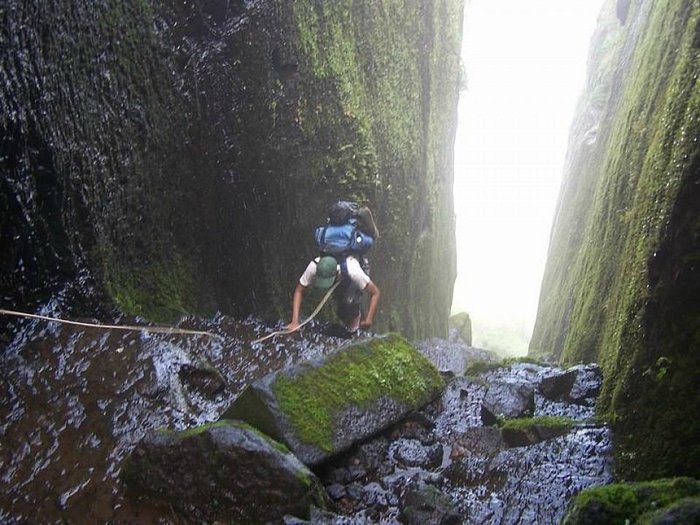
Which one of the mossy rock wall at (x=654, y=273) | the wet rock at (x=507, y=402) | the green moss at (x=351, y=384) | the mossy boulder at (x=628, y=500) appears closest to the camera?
the mossy boulder at (x=628, y=500)

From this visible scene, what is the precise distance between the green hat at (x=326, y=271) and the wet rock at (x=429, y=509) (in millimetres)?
3786

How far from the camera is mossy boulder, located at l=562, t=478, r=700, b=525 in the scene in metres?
2.62

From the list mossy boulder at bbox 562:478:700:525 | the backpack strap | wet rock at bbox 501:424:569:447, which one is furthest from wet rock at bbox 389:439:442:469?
the backpack strap

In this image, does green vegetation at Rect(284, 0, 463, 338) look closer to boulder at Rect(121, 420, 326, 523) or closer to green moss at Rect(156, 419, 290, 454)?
green moss at Rect(156, 419, 290, 454)

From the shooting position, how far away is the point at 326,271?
24.1ft

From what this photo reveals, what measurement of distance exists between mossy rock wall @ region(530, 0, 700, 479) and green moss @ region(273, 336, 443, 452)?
1809mm

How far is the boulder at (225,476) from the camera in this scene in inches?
141

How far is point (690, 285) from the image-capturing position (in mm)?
3463

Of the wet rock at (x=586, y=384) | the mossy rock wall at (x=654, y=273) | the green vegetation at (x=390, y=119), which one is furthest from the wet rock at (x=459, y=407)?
the green vegetation at (x=390, y=119)

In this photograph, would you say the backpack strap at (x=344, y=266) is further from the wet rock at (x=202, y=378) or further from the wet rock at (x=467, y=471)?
the wet rock at (x=467, y=471)

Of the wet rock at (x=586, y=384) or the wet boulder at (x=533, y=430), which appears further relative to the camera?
the wet rock at (x=586, y=384)

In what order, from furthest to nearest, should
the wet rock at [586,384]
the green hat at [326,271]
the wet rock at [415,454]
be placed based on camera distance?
the green hat at [326,271] < the wet rock at [586,384] < the wet rock at [415,454]

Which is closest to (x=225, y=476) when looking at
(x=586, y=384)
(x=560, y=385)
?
(x=560, y=385)

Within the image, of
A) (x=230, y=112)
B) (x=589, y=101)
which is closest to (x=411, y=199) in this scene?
(x=230, y=112)
